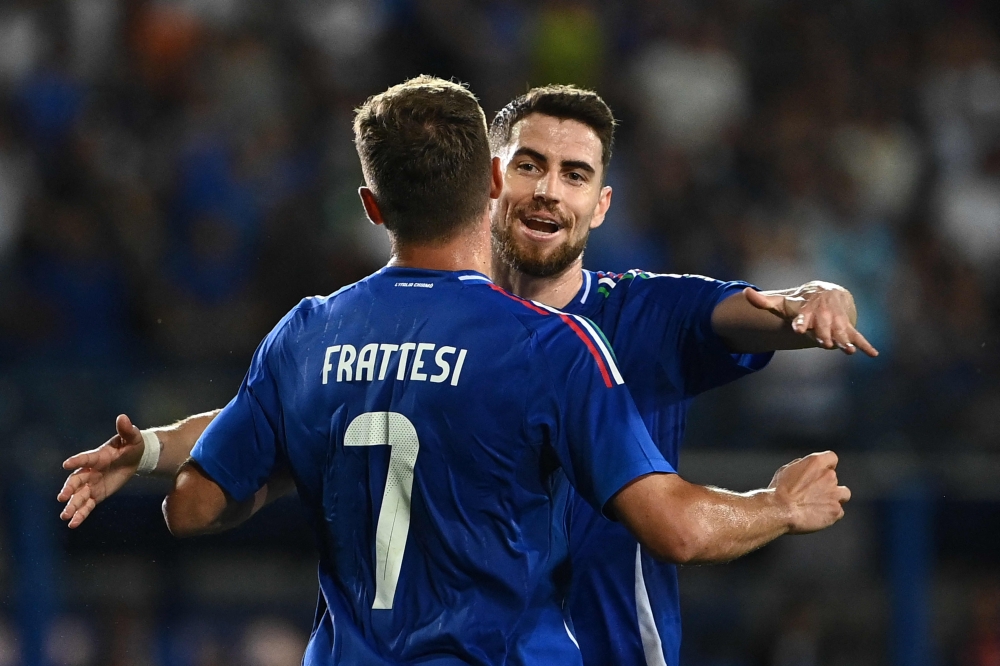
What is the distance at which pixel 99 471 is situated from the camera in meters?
3.44

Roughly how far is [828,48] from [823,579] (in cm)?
544

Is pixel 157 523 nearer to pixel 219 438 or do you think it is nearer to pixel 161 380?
pixel 161 380

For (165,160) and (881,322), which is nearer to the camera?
(881,322)

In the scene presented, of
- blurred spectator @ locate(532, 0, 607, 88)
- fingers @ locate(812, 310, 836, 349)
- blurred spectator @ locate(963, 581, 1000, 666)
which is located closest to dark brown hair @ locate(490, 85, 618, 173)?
fingers @ locate(812, 310, 836, 349)

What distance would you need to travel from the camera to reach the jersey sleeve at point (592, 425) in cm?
298

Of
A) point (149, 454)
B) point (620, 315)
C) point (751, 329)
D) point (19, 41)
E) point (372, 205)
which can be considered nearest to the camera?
point (372, 205)

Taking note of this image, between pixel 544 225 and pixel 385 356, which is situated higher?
pixel 544 225

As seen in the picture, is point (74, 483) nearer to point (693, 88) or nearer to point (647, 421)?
point (647, 421)

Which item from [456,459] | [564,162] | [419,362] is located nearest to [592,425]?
[456,459]

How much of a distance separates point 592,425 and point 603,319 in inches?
46.3

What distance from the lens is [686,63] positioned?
1098 centimetres

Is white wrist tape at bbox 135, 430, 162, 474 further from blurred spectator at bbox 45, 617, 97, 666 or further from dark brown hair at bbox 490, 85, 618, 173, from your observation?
blurred spectator at bbox 45, 617, 97, 666

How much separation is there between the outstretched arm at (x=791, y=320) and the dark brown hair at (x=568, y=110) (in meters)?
0.82

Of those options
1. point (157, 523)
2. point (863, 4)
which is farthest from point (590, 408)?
point (863, 4)
